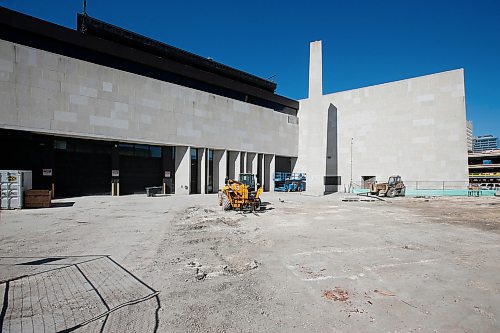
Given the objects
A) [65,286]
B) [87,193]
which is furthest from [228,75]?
[65,286]

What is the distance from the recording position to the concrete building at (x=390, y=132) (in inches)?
1151

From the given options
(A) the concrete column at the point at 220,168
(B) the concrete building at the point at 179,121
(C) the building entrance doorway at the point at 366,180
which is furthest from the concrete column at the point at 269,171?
(C) the building entrance doorway at the point at 366,180

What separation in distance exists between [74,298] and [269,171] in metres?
32.1

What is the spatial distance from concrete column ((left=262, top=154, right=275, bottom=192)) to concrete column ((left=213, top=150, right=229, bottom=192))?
7627 millimetres

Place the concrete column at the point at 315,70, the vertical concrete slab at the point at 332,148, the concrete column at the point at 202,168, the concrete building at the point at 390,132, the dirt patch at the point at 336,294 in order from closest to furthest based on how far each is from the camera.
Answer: the dirt patch at the point at 336,294
the concrete column at the point at 202,168
the concrete building at the point at 390,132
the concrete column at the point at 315,70
the vertical concrete slab at the point at 332,148

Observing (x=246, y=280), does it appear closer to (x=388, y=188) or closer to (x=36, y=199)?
(x=36, y=199)

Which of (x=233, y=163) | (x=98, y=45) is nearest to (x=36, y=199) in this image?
(x=98, y=45)

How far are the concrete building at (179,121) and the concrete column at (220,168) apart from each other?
124 mm

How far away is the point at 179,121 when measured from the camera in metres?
26.4

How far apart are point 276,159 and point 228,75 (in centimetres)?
1440

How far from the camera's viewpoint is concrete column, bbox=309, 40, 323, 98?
30516 mm

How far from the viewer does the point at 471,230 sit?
10719 mm

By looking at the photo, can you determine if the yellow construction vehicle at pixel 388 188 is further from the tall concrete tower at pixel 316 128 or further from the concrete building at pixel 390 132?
the tall concrete tower at pixel 316 128

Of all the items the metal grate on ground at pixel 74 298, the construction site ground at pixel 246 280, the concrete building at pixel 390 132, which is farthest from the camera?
the concrete building at pixel 390 132
